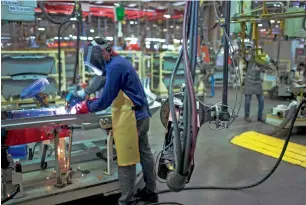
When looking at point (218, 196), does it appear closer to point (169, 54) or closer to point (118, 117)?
point (118, 117)

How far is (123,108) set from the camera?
2707 mm

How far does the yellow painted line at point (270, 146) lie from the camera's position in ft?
14.3

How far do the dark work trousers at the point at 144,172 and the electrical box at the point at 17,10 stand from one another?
155 cm

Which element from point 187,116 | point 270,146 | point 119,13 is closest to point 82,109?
point 187,116

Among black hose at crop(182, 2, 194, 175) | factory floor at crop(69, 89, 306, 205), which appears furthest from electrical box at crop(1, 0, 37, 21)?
black hose at crop(182, 2, 194, 175)

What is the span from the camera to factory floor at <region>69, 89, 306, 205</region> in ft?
10.5

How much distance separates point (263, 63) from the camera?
5.75 meters

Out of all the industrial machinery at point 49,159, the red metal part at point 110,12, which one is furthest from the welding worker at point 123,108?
the red metal part at point 110,12

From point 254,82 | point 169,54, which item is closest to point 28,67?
point 169,54

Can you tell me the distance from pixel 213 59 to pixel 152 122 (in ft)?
13.3

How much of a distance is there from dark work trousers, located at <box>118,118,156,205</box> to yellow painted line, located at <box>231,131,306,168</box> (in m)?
2.25

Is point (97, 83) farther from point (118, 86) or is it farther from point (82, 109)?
point (118, 86)

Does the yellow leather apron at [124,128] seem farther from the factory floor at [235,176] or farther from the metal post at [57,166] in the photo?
the factory floor at [235,176]

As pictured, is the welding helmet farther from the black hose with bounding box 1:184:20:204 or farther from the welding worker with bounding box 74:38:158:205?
the black hose with bounding box 1:184:20:204
